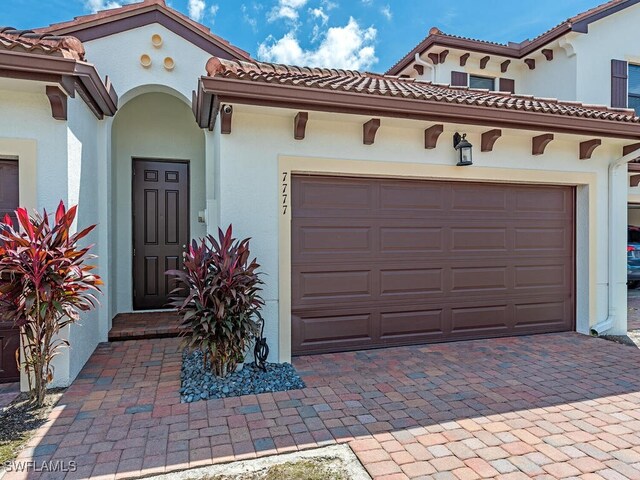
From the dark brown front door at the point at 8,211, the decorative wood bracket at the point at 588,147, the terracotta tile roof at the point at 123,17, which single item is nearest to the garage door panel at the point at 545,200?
the decorative wood bracket at the point at 588,147

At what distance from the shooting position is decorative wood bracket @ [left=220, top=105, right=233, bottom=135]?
4898mm

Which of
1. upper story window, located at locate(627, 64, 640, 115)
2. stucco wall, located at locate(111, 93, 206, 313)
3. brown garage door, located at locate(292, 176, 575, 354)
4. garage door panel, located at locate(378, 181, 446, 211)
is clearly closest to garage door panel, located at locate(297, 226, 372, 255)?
brown garage door, located at locate(292, 176, 575, 354)

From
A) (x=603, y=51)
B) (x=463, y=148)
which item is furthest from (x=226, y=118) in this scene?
(x=603, y=51)

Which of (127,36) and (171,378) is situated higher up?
(127,36)

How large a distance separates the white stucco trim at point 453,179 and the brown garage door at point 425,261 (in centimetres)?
16

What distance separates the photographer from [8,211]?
4504 mm

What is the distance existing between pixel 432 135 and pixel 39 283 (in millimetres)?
5233

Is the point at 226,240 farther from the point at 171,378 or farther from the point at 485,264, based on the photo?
the point at 485,264

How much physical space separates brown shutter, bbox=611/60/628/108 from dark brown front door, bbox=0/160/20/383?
12.9 meters

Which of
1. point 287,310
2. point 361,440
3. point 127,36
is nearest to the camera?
point 361,440

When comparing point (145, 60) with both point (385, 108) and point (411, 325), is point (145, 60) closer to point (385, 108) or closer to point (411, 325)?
point (385, 108)

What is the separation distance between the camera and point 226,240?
15.4 ft

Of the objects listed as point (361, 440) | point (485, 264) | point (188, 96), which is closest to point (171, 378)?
point (361, 440)

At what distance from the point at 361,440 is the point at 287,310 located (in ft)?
7.48
